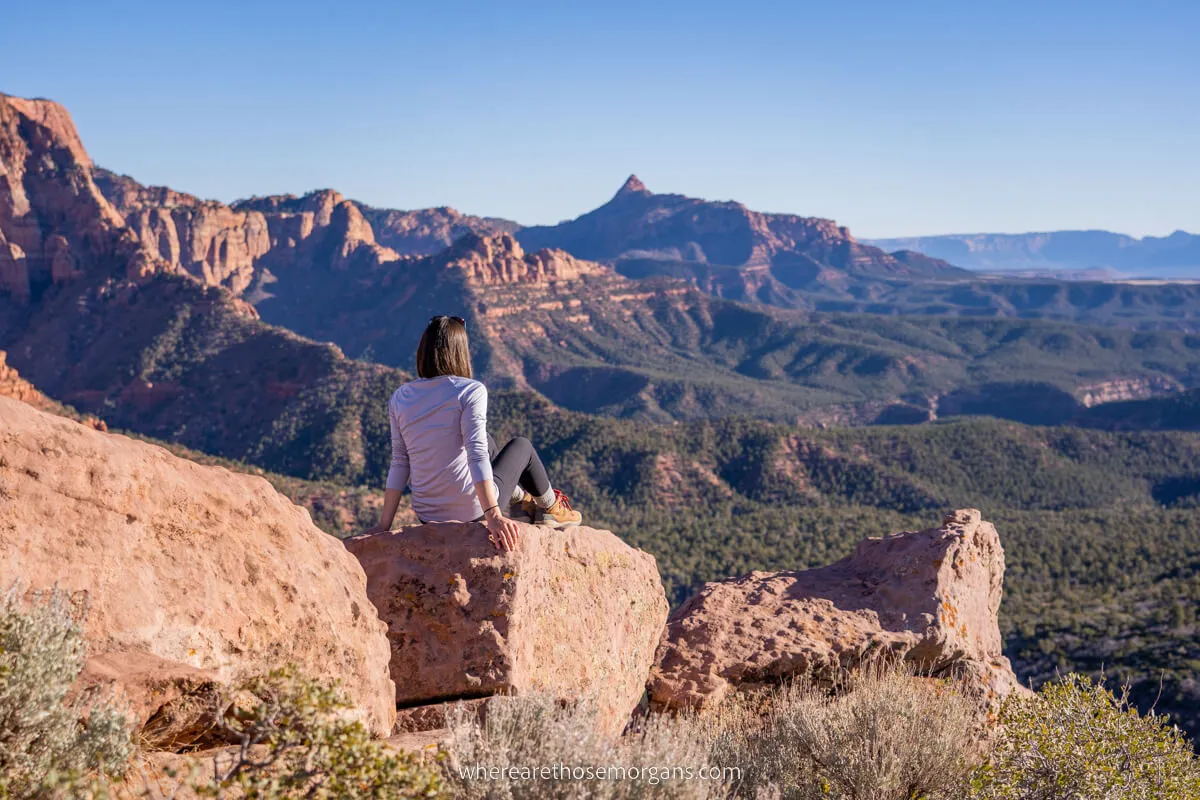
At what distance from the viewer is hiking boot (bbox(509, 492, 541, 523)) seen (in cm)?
799

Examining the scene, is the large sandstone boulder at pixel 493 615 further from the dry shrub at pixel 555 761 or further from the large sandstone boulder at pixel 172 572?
the dry shrub at pixel 555 761

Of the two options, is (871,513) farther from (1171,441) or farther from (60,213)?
(60,213)

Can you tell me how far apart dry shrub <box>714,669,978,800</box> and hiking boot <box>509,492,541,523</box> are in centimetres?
241

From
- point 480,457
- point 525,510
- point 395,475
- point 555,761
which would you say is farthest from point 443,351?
point 555,761

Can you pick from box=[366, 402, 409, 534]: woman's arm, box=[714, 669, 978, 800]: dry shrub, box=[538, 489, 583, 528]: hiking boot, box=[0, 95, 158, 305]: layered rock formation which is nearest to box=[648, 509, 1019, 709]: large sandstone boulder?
box=[714, 669, 978, 800]: dry shrub

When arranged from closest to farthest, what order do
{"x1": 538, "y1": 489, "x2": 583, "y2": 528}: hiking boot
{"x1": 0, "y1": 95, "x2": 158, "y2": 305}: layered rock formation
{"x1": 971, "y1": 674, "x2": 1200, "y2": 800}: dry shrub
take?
{"x1": 971, "y1": 674, "x2": 1200, "y2": 800}: dry shrub → {"x1": 538, "y1": 489, "x2": 583, "y2": 528}: hiking boot → {"x1": 0, "y1": 95, "x2": 158, "y2": 305}: layered rock formation

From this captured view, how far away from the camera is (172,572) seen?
5.15 meters

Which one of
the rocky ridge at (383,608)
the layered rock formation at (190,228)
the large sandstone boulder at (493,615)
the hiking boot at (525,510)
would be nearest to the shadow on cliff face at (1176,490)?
the rocky ridge at (383,608)

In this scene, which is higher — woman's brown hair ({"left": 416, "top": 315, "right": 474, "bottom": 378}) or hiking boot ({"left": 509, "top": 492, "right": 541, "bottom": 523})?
woman's brown hair ({"left": 416, "top": 315, "right": 474, "bottom": 378})

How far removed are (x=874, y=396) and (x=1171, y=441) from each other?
49.9 metres

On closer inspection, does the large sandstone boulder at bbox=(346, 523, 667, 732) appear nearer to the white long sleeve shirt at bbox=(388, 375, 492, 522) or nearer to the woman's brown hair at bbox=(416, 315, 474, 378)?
the white long sleeve shirt at bbox=(388, 375, 492, 522)

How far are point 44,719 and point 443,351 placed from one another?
379 centimetres

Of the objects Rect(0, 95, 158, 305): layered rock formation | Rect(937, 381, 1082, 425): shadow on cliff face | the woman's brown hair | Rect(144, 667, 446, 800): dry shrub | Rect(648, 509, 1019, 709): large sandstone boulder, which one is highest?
Rect(0, 95, 158, 305): layered rock formation

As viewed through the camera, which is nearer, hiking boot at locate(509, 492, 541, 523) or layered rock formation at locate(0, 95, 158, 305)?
hiking boot at locate(509, 492, 541, 523)
